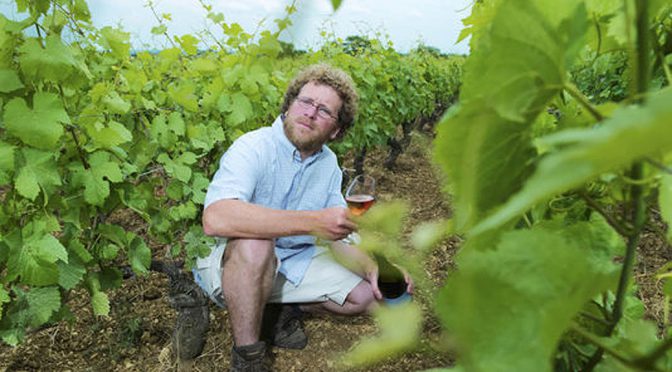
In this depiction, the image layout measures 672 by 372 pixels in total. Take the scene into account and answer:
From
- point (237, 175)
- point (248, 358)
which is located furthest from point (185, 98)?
point (248, 358)

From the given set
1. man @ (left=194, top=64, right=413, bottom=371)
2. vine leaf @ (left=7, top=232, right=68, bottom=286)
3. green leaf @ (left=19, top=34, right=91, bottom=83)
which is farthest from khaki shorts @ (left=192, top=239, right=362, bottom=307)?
green leaf @ (left=19, top=34, right=91, bottom=83)

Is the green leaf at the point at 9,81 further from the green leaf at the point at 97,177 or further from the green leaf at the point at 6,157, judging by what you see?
the green leaf at the point at 97,177

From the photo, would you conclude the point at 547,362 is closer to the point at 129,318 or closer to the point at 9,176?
the point at 9,176

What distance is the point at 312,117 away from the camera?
312 centimetres

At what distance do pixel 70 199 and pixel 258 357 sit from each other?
4.01 feet

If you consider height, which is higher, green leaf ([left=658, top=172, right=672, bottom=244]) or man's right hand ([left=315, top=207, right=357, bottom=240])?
green leaf ([left=658, top=172, right=672, bottom=244])

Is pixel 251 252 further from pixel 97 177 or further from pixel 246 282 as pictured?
pixel 97 177

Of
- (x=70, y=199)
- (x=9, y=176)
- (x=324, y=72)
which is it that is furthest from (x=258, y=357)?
(x=324, y=72)

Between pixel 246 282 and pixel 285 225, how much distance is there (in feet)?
1.32

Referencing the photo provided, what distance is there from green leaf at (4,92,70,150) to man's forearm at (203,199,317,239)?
3.19ft

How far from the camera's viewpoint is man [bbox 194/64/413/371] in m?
2.59

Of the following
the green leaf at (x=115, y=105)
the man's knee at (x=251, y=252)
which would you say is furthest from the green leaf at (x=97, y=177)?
the man's knee at (x=251, y=252)

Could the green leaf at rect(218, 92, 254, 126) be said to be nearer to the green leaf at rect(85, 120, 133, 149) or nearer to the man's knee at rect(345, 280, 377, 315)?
the green leaf at rect(85, 120, 133, 149)

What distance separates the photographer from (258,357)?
273 cm
